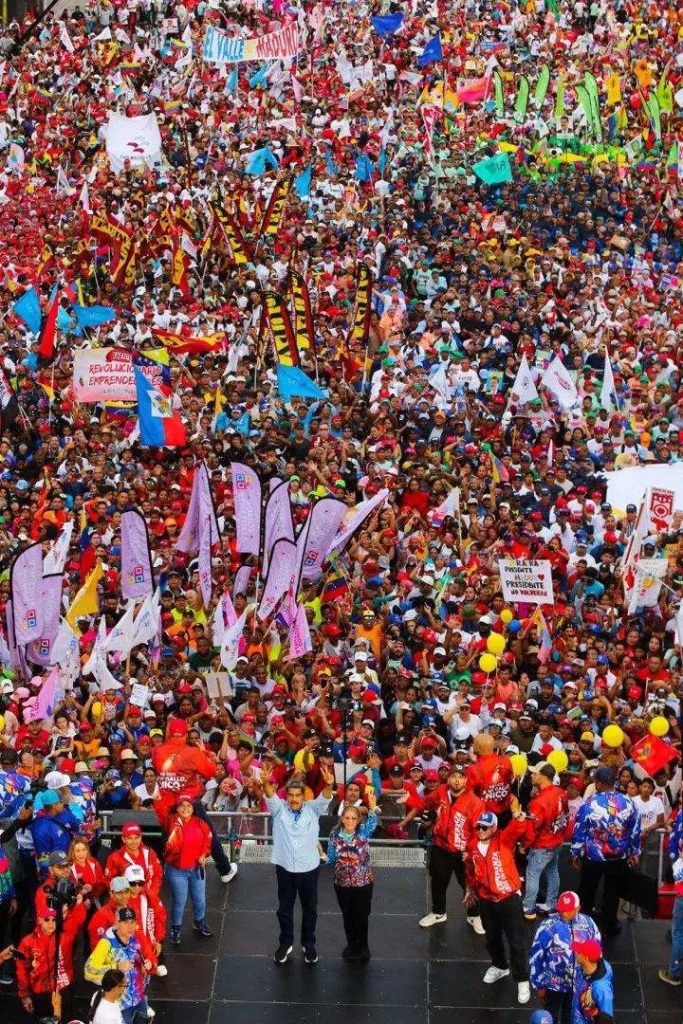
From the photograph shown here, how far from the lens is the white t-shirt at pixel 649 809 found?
13742mm

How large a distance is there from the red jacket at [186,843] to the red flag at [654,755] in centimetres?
360

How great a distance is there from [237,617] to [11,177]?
50.2 ft

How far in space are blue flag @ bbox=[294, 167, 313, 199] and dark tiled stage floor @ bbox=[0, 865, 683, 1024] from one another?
54.0 feet

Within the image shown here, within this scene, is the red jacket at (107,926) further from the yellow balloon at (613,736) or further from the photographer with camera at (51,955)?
the yellow balloon at (613,736)

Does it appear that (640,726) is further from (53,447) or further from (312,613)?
(53,447)

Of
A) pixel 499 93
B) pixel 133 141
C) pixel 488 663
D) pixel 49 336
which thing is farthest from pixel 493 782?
pixel 499 93

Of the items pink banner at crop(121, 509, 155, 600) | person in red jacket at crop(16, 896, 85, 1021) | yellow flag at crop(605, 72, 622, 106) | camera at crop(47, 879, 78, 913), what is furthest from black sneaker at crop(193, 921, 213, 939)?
yellow flag at crop(605, 72, 622, 106)

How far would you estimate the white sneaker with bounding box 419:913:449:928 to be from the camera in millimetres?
13594

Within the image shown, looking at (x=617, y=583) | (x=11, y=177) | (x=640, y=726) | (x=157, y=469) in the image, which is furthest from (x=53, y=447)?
(x=11, y=177)

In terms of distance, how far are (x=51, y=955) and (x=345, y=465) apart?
9.74 m

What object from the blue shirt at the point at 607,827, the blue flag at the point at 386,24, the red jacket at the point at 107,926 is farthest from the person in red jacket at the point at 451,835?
the blue flag at the point at 386,24

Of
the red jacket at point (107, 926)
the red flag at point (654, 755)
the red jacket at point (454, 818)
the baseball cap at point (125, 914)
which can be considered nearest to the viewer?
the baseball cap at point (125, 914)

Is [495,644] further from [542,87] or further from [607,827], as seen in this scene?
[542,87]

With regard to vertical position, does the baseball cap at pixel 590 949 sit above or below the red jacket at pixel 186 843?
below
